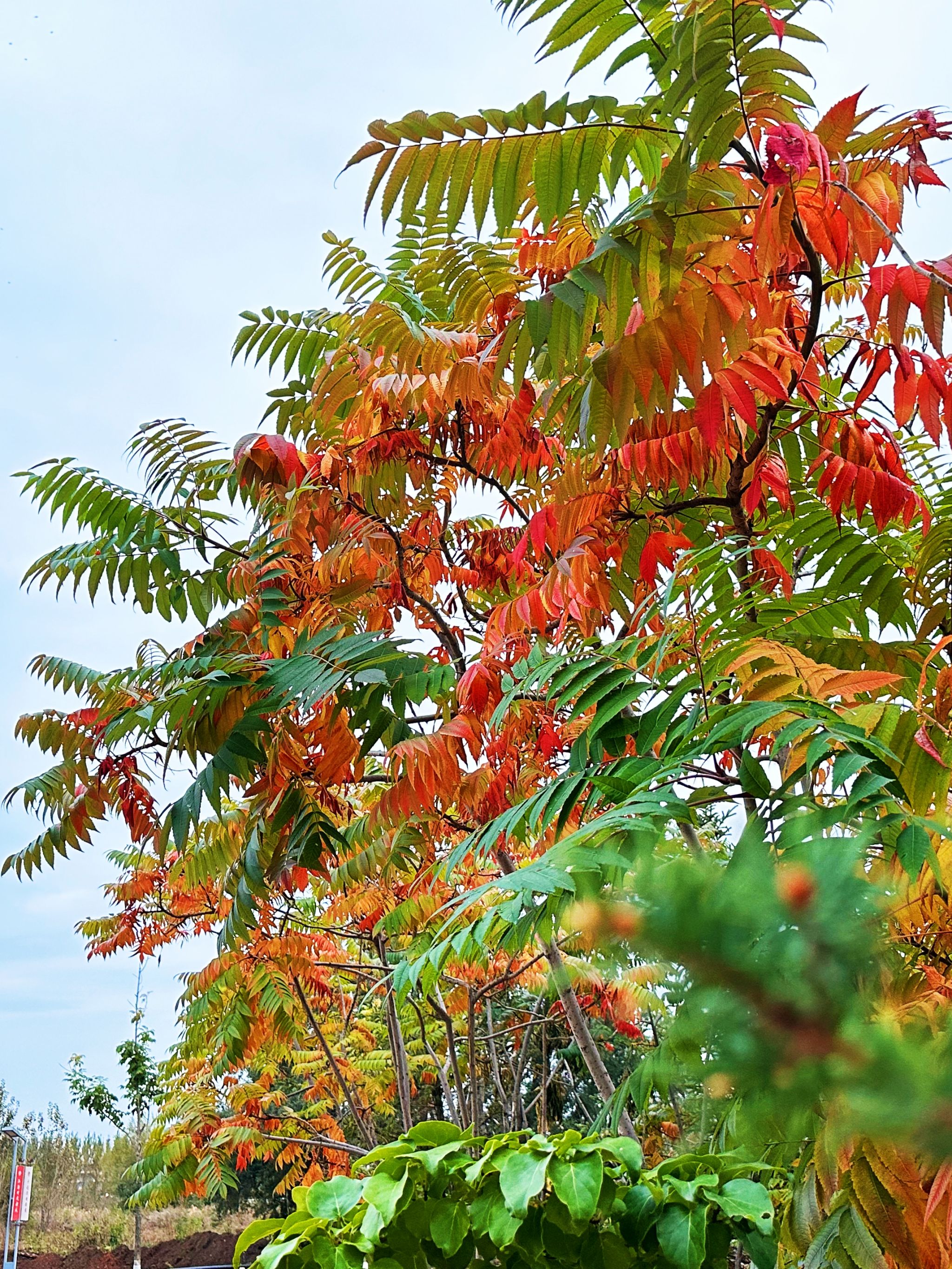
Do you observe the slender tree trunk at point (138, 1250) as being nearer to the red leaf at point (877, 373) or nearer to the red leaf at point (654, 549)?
the red leaf at point (654, 549)

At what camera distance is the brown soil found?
286 inches

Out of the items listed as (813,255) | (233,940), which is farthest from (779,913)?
(233,940)

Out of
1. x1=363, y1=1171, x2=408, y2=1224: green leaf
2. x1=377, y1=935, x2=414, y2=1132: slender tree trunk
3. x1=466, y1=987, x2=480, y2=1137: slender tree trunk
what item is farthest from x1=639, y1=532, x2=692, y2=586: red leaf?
x1=377, y1=935, x2=414, y2=1132: slender tree trunk

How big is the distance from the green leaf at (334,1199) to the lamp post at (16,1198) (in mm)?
6216

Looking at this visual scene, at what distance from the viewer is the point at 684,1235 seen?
1.20 metres

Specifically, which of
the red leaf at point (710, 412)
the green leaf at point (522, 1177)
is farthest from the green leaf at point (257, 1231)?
the red leaf at point (710, 412)

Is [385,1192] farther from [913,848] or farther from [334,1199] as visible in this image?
[913,848]

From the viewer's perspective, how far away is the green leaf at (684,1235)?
118 cm

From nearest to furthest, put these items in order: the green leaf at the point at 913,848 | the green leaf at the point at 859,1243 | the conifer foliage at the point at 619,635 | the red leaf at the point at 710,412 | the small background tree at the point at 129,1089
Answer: the conifer foliage at the point at 619,635
the green leaf at the point at 913,848
the green leaf at the point at 859,1243
the red leaf at the point at 710,412
the small background tree at the point at 129,1089

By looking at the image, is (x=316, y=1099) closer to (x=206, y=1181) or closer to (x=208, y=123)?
(x=206, y=1181)

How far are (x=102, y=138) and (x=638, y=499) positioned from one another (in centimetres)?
621

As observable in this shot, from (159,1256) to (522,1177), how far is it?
25.8ft

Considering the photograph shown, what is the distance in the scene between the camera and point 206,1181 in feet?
16.6

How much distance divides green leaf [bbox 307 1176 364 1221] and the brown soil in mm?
6490
